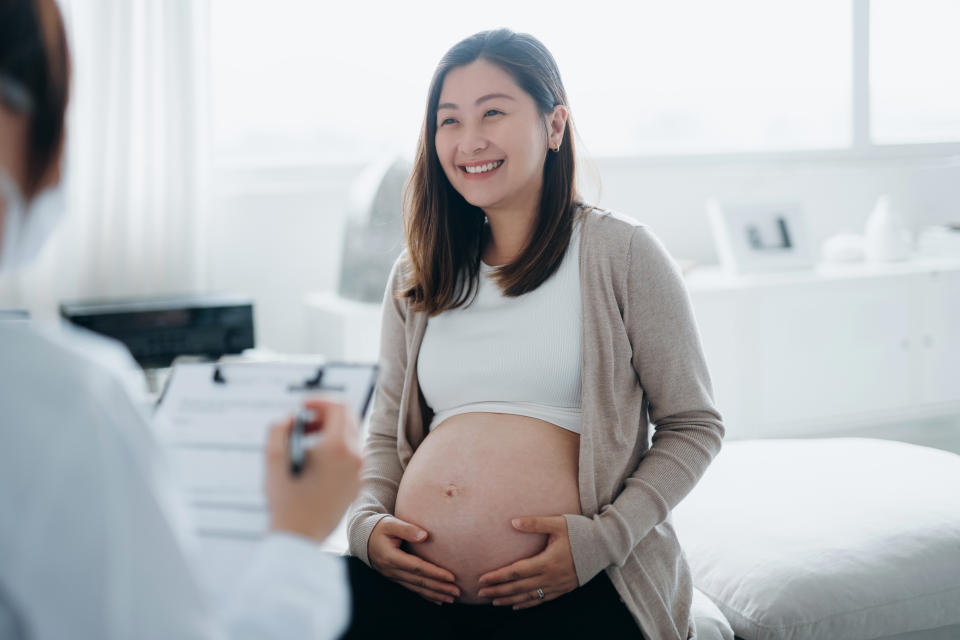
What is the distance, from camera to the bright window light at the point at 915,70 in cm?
346

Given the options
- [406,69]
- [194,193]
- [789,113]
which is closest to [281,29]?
[406,69]

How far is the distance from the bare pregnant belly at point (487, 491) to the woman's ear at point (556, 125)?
0.47 meters

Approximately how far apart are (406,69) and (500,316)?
1.76 meters

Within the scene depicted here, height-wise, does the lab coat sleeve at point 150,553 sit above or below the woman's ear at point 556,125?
below

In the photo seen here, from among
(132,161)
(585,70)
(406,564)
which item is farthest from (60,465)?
(585,70)

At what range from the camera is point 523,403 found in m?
1.30

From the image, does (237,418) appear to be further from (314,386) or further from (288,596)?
(288,596)

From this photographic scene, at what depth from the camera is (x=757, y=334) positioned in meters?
2.74

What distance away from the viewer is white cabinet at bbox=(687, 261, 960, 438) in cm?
272

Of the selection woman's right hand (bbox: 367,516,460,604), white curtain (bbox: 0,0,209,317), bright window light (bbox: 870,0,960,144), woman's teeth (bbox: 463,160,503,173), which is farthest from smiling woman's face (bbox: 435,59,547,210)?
bright window light (bbox: 870,0,960,144)

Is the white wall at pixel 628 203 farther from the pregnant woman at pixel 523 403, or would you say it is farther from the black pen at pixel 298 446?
the black pen at pixel 298 446

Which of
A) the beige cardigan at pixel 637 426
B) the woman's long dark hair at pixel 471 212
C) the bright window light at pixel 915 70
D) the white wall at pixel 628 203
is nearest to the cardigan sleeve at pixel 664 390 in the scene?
the beige cardigan at pixel 637 426

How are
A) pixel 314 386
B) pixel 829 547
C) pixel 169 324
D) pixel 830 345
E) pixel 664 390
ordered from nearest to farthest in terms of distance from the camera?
pixel 314 386, pixel 664 390, pixel 829 547, pixel 169 324, pixel 830 345

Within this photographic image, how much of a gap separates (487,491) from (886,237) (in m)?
2.43
